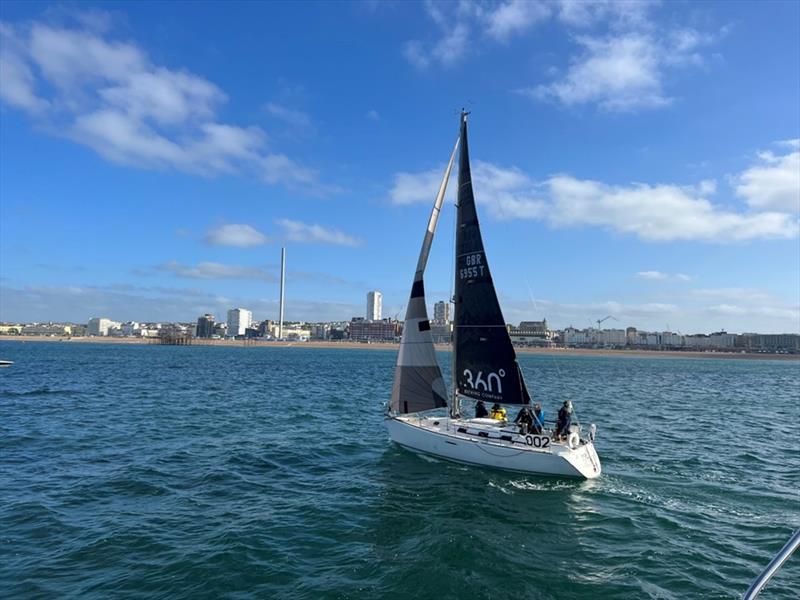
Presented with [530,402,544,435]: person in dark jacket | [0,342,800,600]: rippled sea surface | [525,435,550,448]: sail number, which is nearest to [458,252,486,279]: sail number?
[530,402,544,435]: person in dark jacket

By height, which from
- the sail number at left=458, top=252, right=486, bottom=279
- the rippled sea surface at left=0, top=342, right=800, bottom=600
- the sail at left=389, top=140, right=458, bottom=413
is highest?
the sail number at left=458, top=252, right=486, bottom=279

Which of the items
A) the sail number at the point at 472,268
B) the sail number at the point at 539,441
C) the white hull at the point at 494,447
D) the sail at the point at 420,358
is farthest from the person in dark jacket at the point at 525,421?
the sail number at the point at 472,268

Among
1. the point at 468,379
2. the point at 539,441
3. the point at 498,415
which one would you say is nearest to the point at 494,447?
the point at 539,441

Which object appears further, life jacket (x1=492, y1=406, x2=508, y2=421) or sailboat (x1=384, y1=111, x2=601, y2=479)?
life jacket (x1=492, y1=406, x2=508, y2=421)

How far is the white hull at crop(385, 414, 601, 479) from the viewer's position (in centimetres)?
1762

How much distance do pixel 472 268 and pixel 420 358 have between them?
434cm

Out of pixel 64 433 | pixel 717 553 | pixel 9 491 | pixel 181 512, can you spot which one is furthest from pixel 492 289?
pixel 64 433

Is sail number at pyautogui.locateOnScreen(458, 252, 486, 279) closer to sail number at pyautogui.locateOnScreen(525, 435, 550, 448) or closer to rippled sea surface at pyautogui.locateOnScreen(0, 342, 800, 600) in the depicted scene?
sail number at pyautogui.locateOnScreen(525, 435, 550, 448)

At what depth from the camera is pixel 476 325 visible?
21125mm

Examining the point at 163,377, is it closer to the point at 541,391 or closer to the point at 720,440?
the point at 541,391

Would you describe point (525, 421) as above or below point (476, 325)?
below

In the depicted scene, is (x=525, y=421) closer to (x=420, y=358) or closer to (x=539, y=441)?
(x=539, y=441)

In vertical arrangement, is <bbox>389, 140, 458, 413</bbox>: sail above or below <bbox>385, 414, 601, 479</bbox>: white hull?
above

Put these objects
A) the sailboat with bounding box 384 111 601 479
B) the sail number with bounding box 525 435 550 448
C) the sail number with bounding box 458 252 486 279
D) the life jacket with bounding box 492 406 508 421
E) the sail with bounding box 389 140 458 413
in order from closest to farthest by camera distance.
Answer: the sail number with bounding box 525 435 550 448 < the sailboat with bounding box 384 111 601 479 < the sail number with bounding box 458 252 486 279 < the life jacket with bounding box 492 406 508 421 < the sail with bounding box 389 140 458 413
